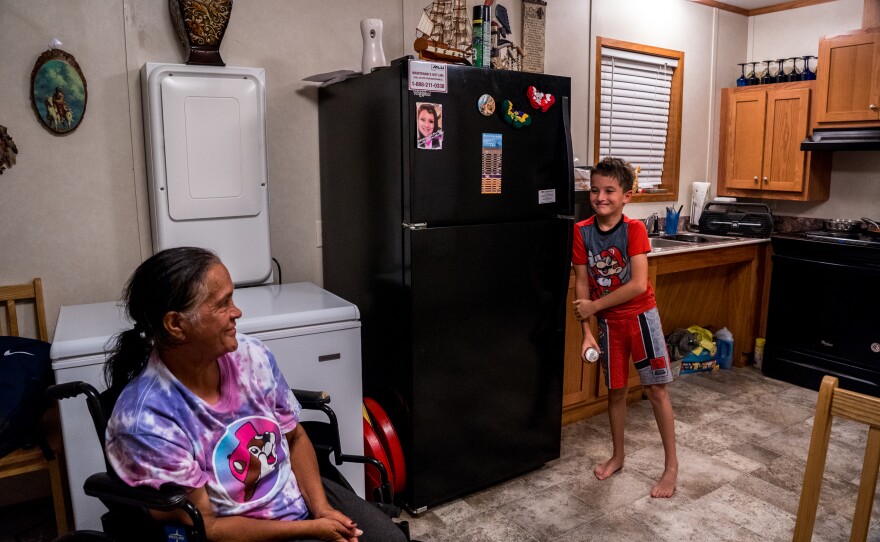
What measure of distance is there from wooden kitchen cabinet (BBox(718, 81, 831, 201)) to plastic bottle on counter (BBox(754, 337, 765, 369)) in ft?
3.18

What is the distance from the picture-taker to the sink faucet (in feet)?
14.7

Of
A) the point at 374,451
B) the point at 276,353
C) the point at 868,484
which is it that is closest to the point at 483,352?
the point at 374,451

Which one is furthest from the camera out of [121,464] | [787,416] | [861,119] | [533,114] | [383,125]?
[861,119]

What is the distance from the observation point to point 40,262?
2.41 m

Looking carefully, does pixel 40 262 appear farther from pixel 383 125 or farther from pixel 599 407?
pixel 599 407

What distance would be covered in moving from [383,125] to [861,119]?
3035mm

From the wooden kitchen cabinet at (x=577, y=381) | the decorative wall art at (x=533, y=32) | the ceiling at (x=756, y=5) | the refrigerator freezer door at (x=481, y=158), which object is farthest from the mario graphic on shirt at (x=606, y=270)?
the ceiling at (x=756, y=5)

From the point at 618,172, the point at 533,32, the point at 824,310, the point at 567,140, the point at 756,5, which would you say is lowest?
the point at 824,310

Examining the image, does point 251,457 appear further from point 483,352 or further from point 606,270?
point 606,270

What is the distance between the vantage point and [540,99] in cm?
262

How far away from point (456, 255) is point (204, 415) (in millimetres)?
1242

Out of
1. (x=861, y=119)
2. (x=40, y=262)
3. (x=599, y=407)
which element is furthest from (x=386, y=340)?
(x=861, y=119)

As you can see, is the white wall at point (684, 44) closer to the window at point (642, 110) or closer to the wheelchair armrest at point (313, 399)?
the window at point (642, 110)

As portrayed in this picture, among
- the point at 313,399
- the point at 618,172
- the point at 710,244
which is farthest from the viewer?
the point at 710,244
